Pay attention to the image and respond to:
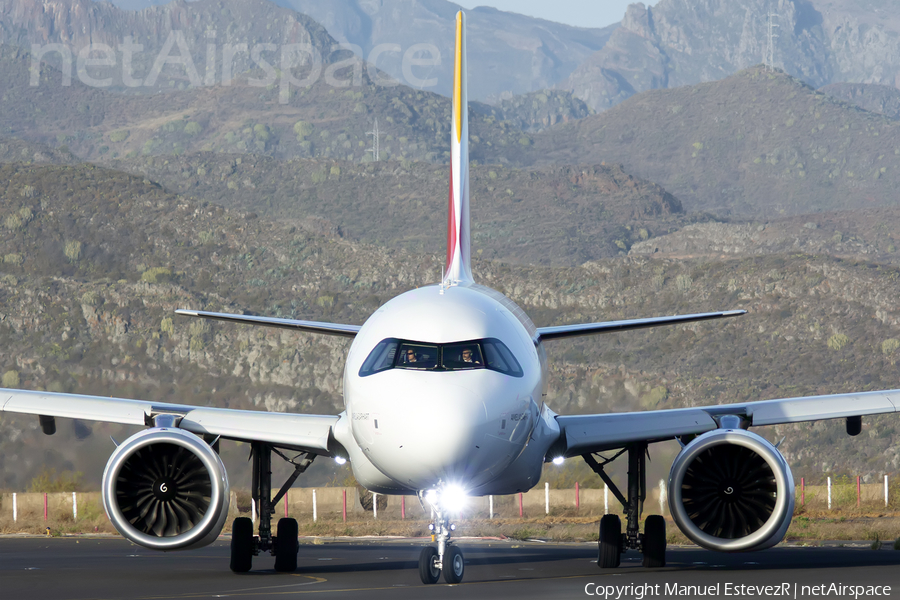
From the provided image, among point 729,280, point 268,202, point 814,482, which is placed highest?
point 268,202

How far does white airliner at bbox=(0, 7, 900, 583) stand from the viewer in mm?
15570

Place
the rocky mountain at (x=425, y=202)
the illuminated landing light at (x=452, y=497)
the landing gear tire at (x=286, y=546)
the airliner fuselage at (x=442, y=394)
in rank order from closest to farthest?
the airliner fuselage at (x=442, y=394) → the illuminated landing light at (x=452, y=497) → the landing gear tire at (x=286, y=546) → the rocky mountain at (x=425, y=202)

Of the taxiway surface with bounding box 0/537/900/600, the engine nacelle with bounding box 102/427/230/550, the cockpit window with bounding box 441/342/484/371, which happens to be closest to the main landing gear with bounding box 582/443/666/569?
the taxiway surface with bounding box 0/537/900/600

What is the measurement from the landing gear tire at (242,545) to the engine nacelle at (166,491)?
2196 millimetres

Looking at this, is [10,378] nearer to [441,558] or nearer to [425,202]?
[441,558]

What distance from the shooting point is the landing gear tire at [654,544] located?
794 inches

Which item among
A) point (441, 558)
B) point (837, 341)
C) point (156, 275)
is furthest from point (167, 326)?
point (441, 558)

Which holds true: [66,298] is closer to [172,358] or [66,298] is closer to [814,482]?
[172,358]

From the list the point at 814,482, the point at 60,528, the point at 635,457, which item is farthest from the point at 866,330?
the point at 635,457

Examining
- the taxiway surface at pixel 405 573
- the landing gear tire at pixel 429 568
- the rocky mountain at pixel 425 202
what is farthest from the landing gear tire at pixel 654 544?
the rocky mountain at pixel 425 202

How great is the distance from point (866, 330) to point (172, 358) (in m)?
48.3

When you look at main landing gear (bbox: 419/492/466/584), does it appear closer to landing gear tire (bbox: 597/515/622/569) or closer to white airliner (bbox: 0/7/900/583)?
white airliner (bbox: 0/7/900/583)

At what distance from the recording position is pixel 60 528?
37.3 m

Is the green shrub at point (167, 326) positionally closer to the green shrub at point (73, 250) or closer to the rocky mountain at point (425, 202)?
the green shrub at point (73, 250)
